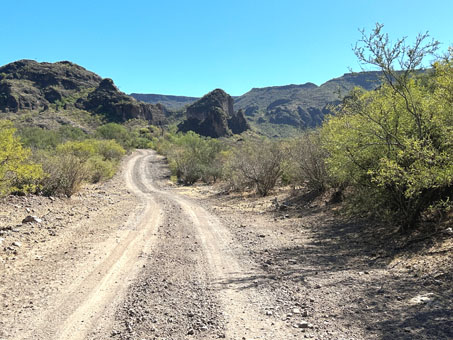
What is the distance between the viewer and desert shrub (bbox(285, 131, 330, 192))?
16.9 meters

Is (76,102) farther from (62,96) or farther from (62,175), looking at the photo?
(62,175)

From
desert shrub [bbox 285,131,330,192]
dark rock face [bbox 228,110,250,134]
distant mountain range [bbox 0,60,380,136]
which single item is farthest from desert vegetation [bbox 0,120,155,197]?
dark rock face [bbox 228,110,250,134]

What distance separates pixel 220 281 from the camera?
670 cm

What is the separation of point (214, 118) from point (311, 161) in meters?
126

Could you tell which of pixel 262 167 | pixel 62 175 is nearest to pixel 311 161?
pixel 262 167

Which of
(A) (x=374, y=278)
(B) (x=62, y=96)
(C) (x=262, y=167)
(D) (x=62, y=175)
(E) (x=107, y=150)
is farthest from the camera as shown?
(B) (x=62, y=96)

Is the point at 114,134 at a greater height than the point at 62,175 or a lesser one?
greater

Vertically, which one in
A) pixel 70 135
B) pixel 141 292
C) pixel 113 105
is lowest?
pixel 141 292

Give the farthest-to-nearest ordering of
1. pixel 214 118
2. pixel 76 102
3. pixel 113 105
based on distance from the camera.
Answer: pixel 214 118
pixel 113 105
pixel 76 102

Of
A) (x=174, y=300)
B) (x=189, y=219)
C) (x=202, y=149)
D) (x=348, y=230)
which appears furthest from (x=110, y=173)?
(x=174, y=300)

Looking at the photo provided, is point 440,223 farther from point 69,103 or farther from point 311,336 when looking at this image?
point 69,103

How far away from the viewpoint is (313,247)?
955cm

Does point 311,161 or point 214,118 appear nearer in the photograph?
point 311,161

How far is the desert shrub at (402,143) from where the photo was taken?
6926 mm
